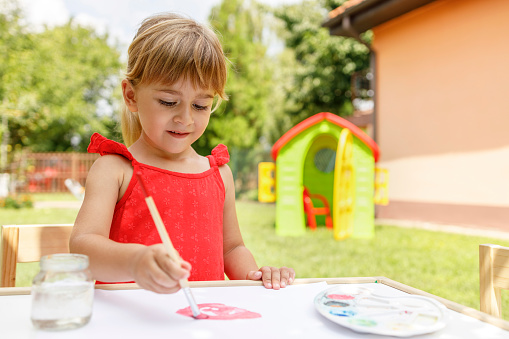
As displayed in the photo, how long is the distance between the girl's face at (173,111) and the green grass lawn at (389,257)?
2639 millimetres

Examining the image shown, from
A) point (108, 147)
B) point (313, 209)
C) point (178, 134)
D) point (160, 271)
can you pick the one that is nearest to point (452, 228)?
point (313, 209)

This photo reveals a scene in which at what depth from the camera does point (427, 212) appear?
7.74m

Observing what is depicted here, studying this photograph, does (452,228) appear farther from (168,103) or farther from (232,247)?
(168,103)

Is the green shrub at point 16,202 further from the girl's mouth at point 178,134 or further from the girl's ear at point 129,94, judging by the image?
the girl's mouth at point 178,134

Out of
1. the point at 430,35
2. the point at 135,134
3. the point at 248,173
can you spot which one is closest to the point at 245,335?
the point at 135,134

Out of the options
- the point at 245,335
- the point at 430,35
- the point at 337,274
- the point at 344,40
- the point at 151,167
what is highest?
the point at 344,40

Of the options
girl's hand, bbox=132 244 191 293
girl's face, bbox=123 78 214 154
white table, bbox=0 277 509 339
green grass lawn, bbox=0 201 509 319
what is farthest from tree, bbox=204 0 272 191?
girl's hand, bbox=132 244 191 293

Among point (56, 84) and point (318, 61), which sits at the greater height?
point (56, 84)

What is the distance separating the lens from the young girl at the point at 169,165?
124 cm

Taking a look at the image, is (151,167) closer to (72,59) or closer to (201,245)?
(201,245)

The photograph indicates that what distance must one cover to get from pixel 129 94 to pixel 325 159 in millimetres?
7434

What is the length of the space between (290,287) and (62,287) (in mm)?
516

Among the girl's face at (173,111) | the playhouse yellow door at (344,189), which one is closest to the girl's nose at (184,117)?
the girl's face at (173,111)

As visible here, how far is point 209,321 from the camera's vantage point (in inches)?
29.8
